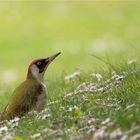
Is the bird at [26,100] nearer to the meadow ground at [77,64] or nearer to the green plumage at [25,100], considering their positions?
the green plumage at [25,100]

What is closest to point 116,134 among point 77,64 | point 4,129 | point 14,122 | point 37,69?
point 4,129

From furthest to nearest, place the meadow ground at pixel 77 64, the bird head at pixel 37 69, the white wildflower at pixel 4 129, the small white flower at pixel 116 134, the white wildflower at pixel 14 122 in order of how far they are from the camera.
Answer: the bird head at pixel 37 69, the white wildflower at pixel 14 122, the white wildflower at pixel 4 129, the meadow ground at pixel 77 64, the small white flower at pixel 116 134

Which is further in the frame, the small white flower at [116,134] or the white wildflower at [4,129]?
the white wildflower at [4,129]

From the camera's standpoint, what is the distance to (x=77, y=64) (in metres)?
22.0

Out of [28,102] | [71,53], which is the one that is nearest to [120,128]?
[28,102]

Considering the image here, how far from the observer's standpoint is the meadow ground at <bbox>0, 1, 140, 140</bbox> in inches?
344

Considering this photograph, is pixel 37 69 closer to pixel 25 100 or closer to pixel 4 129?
pixel 25 100

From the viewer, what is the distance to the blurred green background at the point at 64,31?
24.0m

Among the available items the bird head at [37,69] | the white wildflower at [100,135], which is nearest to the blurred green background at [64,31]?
the bird head at [37,69]

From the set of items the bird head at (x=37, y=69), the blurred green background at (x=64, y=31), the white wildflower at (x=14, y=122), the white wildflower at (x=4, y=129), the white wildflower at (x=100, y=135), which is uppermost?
the blurred green background at (x=64, y=31)

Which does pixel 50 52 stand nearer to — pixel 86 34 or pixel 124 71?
pixel 86 34

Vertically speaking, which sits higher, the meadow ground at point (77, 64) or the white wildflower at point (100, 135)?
the meadow ground at point (77, 64)

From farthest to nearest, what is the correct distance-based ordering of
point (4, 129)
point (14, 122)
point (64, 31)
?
point (64, 31)
point (14, 122)
point (4, 129)

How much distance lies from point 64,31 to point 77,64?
218 inches
